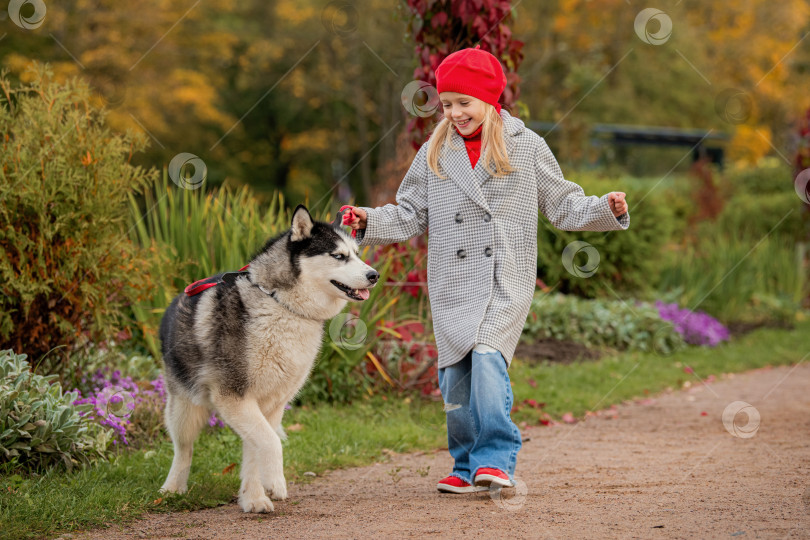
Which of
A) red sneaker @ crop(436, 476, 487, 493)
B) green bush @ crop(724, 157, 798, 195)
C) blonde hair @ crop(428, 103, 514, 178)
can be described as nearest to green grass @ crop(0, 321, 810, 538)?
red sneaker @ crop(436, 476, 487, 493)

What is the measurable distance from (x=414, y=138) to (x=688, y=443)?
122 inches

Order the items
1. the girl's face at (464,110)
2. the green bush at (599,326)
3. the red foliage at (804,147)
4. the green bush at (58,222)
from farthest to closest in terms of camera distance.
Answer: the red foliage at (804,147) → the green bush at (599,326) → the green bush at (58,222) → the girl's face at (464,110)

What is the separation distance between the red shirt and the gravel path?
1.70 m

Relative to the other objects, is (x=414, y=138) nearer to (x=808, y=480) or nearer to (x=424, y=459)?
(x=424, y=459)

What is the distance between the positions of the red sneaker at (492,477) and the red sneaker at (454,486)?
235mm

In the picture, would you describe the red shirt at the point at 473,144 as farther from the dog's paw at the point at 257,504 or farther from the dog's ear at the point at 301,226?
the dog's paw at the point at 257,504

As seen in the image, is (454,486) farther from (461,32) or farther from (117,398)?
(461,32)

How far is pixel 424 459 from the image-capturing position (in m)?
5.46

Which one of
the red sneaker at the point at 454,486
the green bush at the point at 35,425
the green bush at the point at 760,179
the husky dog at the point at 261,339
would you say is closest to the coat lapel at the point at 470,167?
the husky dog at the point at 261,339

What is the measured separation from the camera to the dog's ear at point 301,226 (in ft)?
13.3

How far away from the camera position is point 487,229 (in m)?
4.20

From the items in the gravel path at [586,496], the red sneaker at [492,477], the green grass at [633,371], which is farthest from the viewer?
the green grass at [633,371]

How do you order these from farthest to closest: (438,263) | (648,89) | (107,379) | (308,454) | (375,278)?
(648,89) → (107,379) → (308,454) → (438,263) → (375,278)

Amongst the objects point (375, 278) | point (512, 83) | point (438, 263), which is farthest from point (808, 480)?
point (512, 83)
